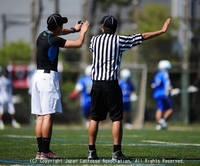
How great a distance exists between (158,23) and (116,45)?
15263mm

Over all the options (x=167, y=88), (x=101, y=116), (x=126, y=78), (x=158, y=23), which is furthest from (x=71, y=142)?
(x=158, y=23)

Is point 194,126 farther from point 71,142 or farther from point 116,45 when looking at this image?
point 116,45

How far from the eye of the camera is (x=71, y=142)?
38.3 feet

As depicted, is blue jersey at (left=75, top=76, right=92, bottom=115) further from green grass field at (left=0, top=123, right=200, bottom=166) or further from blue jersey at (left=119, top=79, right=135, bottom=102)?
green grass field at (left=0, top=123, right=200, bottom=166)

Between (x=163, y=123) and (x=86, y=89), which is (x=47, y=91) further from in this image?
(x=86, y=89)

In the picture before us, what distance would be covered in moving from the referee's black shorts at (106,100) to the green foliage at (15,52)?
1494cm

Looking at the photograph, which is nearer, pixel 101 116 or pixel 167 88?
pixel 101 116

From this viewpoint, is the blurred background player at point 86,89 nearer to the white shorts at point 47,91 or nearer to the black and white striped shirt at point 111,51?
the white shorts at point 47,91

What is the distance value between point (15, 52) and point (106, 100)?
15.3 meters

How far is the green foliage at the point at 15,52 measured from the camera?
23328 mm

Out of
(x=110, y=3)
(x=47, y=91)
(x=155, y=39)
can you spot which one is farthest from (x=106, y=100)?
(x=110, y=3)

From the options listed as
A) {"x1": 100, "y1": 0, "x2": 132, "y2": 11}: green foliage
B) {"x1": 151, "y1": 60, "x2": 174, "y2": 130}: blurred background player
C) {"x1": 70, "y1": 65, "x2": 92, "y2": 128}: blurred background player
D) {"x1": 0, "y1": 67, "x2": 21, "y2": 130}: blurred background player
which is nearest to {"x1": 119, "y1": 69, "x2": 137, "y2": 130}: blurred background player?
{"x1": 70, "y1": 65, "x2": 92, "y2": 128}: blurred background player

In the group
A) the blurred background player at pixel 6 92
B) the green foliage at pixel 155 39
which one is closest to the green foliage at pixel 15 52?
the blurred background player at pixel 6 92

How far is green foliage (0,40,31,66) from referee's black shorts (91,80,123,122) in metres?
14.9
